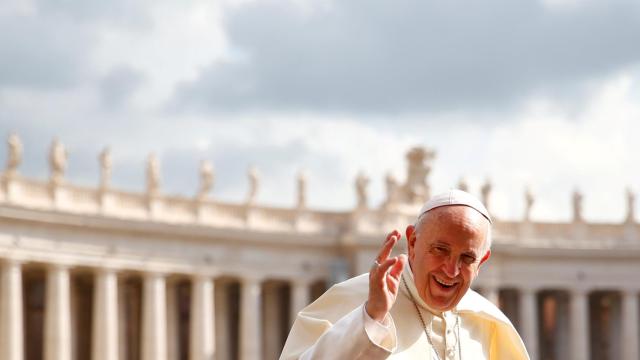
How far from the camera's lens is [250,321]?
87938mm

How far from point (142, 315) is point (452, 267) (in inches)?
3036

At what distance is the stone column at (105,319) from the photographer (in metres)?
78.8

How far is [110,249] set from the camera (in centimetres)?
8012

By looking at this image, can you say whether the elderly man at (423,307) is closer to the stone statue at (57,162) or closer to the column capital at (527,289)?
the stone statue at (57,162)

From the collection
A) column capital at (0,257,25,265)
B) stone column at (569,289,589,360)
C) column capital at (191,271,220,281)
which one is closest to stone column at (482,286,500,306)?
stone column at (569,289,589,360)

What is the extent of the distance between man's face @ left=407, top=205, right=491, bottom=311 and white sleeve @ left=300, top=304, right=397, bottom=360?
73 centimetres

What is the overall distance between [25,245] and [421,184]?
32645 millimetres

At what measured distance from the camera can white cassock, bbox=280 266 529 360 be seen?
11609 mm

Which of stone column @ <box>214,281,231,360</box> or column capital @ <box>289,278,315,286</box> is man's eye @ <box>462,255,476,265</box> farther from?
column capital @ <box>289,278,315,286</box>

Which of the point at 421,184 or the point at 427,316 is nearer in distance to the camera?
the point at 427,316

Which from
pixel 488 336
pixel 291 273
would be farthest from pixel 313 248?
pixel 488 336

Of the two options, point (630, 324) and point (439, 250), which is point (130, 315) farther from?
point (439, 250)

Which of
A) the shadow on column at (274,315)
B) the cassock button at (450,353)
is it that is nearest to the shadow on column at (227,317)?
the shadow on column at (274,315)

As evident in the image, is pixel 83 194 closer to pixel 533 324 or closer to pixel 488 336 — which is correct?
pixel 533 324
